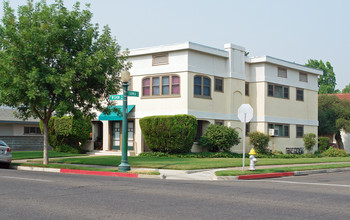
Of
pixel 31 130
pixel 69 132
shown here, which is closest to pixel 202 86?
pixel 69 132

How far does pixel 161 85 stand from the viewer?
28453mm

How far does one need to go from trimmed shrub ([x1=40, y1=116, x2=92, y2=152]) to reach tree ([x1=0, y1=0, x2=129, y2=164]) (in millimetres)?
9481

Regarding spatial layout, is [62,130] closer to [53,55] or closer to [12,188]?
[53,55]

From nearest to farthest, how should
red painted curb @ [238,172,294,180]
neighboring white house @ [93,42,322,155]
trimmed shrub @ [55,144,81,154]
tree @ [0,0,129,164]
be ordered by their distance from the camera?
red painted curb @ [238,172,294,180]
tree @ [0,0,129,164]
neighboring white house @ [93,42,322,155]
trimmed shrub @ [55,144,81,154]

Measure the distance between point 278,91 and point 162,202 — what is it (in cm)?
2617

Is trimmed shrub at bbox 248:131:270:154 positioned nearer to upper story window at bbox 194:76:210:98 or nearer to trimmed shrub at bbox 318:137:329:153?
upper story window at bbox 194:76:210:98

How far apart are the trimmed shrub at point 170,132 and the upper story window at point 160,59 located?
12.8 feet

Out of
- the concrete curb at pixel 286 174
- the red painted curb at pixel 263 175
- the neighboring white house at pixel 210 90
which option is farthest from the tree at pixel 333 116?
the red painted curb at pixel 263 175

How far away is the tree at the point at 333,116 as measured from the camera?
38719mm

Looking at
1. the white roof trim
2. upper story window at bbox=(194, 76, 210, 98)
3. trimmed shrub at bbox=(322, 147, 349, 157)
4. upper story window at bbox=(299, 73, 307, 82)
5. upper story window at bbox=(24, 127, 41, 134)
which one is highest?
the white roof trim

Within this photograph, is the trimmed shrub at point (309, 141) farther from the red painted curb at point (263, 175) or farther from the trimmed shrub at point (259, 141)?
the red painted curb at point (263, 175)

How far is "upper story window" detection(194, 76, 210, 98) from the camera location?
28.3 m

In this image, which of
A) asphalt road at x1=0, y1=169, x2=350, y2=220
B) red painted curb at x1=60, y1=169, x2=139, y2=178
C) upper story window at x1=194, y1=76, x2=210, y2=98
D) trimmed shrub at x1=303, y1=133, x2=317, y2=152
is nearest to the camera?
asphalt road at x1=0, y1=169, x2=350, y2=220

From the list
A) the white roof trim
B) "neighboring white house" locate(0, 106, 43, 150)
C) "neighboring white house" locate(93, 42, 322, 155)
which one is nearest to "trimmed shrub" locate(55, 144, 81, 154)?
"neighboring white house" locate(93, 42, 322, 155)
